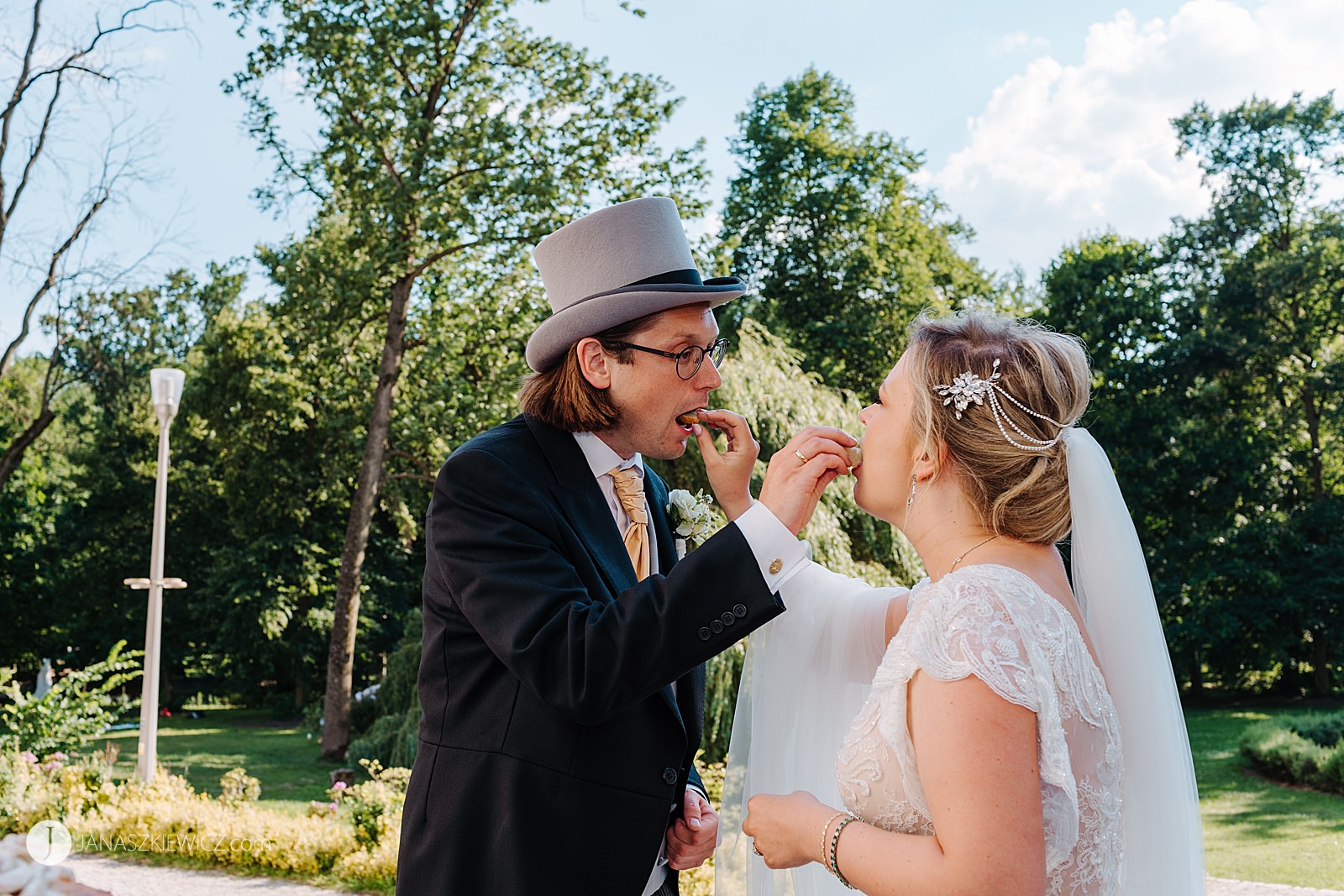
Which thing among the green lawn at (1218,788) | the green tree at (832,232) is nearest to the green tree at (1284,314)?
the green lawn at (1218,788)

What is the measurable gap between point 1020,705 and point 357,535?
16.3m

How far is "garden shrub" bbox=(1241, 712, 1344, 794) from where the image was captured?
13.7m

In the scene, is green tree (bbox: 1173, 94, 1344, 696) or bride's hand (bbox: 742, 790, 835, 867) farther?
green tree (bbox: 1173, 94, 1344, 696)

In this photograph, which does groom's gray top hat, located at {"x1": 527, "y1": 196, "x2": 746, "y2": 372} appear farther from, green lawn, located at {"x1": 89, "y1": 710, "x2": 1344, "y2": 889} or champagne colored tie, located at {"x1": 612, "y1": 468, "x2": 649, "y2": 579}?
green lawn, located at {"x1": 89, "y1": 710, "x2": 1344, "y2": 889}

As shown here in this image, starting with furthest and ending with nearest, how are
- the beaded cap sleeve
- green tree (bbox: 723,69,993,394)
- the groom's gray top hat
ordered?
1. green tree (bbox: 723,69,993,394)
2. the groom's gray top hat
3. the beaded cap sleeve

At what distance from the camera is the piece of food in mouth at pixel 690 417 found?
267 centimetres

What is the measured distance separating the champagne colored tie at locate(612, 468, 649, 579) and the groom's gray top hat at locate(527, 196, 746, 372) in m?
0.34

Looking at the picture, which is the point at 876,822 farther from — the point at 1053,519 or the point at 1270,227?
the point at 1270,227

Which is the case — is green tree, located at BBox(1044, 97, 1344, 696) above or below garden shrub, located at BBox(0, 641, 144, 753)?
above

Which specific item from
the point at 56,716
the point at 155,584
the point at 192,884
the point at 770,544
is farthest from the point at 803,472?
the point at 56,716

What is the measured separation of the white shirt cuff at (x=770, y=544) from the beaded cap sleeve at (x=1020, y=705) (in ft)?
0.90

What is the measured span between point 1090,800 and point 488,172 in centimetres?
1538

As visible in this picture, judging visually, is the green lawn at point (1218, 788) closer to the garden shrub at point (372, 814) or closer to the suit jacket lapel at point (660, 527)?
the garden shrub at point (372, 814)

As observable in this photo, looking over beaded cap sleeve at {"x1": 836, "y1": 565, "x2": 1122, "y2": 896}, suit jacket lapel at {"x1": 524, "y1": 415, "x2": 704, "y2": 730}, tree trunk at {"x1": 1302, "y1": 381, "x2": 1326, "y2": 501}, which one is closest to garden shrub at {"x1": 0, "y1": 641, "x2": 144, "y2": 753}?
suit jacket lapel at {"x1": 524, "y1": 415, "x2": 704, "y2": 730}
